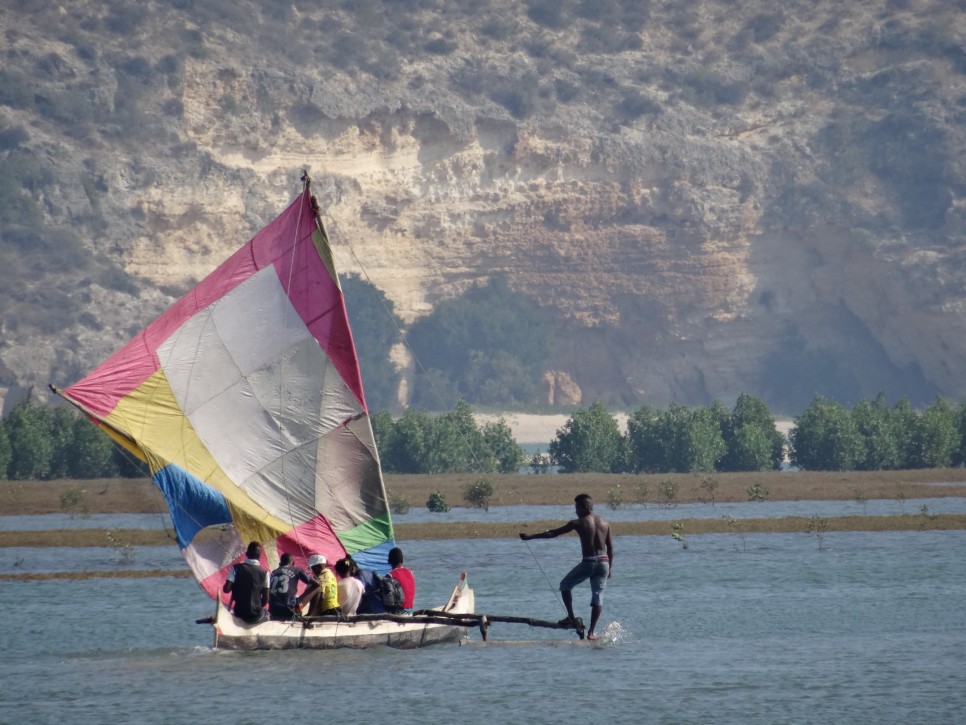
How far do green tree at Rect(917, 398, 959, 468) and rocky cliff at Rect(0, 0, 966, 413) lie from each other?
218ft

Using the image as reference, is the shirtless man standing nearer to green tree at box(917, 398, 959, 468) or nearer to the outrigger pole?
the outrigger pole

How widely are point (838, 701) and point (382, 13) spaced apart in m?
153

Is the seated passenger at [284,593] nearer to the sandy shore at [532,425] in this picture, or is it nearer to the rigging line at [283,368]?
the rigging line at [283,368]

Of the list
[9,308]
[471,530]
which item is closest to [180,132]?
[9,308]

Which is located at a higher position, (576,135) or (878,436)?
(576,135)

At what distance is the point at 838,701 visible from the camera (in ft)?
71.7

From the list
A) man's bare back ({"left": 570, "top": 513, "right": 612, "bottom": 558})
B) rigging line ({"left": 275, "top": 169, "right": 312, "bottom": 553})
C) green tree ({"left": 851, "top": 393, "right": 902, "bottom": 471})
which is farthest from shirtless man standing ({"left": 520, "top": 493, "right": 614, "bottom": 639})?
green tree ({"left": 851, "top": 393, "right": 902, "bottom": 471})

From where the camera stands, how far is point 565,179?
15088cm

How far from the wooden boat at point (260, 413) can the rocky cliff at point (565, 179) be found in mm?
109107

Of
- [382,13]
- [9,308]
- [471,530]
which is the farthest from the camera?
[382,13]

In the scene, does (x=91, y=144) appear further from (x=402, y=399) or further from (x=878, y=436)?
(x=878, y=436)

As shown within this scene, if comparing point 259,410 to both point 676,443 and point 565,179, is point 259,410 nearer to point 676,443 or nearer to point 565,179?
point 676,443

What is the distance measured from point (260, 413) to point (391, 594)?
3924 mm

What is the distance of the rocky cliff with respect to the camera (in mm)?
141125
